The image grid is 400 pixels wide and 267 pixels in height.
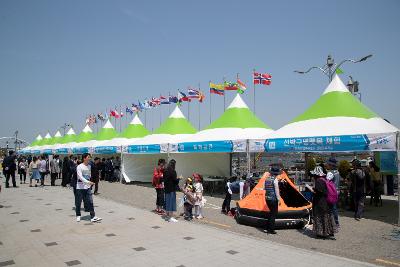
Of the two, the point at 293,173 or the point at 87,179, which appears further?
the point at 293,173

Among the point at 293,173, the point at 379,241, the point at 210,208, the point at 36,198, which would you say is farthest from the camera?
the point at 293,173

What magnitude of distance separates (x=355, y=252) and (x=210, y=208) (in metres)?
5.41

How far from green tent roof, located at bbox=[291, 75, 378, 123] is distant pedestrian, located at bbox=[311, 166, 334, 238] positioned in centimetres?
481

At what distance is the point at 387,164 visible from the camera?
1332 cm

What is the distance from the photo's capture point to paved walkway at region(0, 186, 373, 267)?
521cm

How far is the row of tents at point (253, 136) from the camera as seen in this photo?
9344 mm

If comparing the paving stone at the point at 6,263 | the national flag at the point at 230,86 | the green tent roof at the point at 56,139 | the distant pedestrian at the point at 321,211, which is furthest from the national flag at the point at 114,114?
the paving stone at the point at 6,263

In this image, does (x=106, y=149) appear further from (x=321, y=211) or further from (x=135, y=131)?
(x=321, y=211)

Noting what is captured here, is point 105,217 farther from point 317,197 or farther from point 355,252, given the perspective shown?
point 355,252

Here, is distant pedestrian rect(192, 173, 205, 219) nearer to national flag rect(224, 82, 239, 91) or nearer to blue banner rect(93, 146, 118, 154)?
national flag rect(224, 82, 239, 91)

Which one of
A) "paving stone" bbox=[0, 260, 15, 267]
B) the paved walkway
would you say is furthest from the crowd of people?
"paving stone" bbox=[0, 260, 15, 267]

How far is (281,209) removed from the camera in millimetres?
7699

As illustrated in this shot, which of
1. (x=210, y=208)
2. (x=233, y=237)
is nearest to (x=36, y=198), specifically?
(x=210, y=208)

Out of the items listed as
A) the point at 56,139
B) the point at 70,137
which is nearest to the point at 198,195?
the point at 70,137
